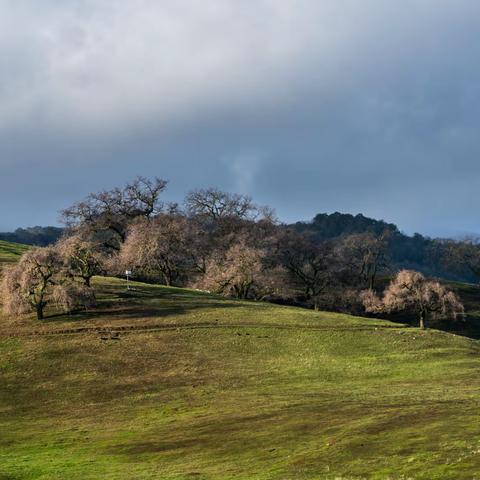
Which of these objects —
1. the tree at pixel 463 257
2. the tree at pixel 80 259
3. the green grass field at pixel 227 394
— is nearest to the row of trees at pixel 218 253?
the tree at pixel 80 259

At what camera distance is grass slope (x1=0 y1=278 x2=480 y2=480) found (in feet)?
85.9

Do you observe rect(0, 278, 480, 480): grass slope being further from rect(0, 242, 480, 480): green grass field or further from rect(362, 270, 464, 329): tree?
rect(362, 270, 464, 329): tree

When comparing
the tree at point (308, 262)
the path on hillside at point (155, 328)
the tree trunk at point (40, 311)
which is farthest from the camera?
the tree at point (308, 262)

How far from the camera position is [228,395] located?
4353cm

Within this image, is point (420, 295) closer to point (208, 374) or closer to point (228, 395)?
point (208, 374)

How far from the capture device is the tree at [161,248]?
96.2 m

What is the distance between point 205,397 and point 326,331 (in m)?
24.9

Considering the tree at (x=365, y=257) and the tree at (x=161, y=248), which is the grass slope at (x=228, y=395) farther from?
the tree at (x=365, y=257)

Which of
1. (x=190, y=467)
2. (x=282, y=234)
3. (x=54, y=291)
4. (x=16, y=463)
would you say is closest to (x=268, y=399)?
(x=190, y=467)

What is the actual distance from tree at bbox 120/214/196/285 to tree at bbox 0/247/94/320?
29.6 meters

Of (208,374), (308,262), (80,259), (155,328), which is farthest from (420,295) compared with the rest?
(80,259)

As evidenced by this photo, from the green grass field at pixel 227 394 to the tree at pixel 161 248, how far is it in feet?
52.8

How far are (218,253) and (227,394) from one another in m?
58.8

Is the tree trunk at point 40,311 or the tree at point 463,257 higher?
the tree at point 463,257
